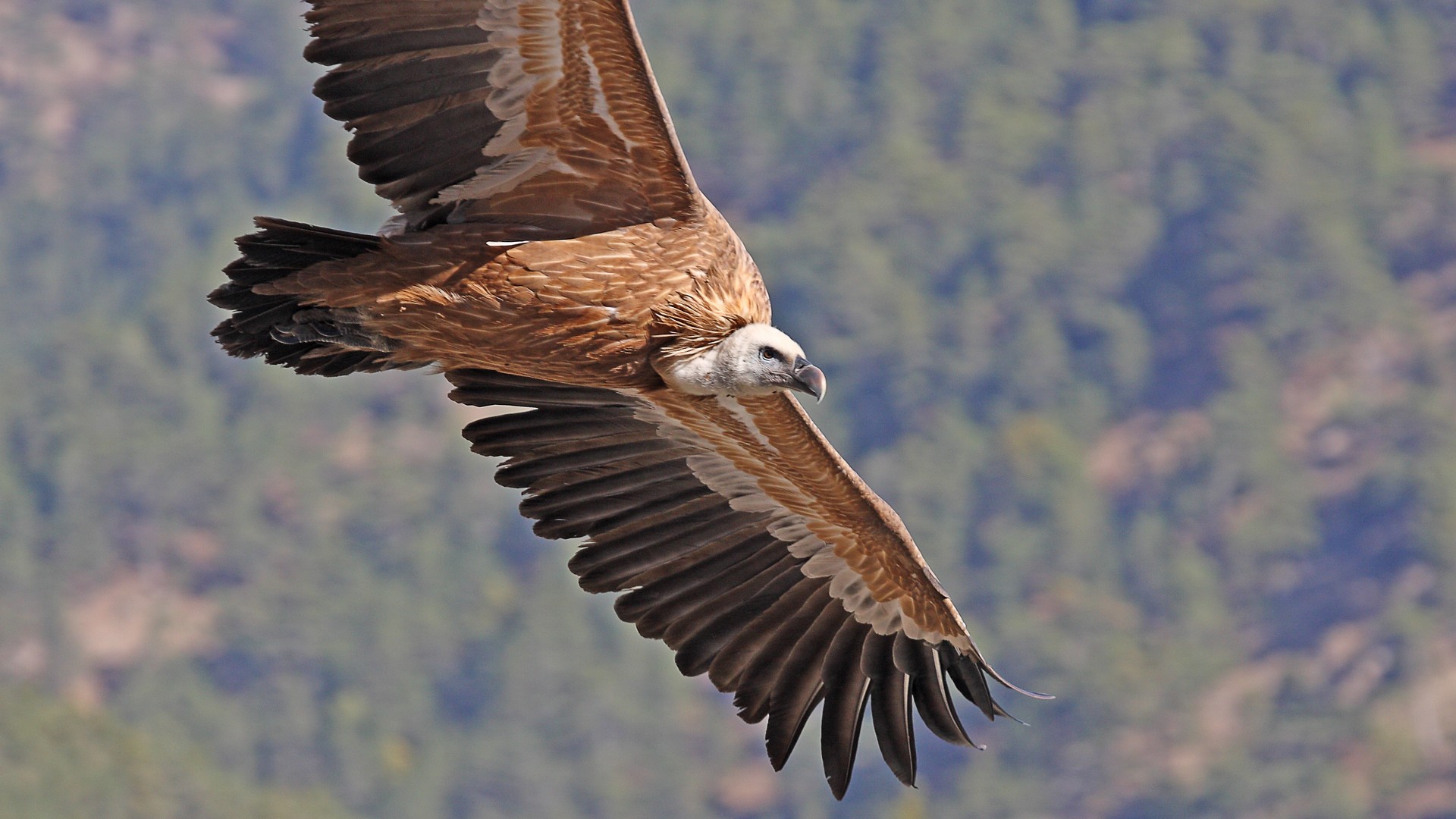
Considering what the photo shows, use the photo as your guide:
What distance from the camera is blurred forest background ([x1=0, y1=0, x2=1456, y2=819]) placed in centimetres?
8894

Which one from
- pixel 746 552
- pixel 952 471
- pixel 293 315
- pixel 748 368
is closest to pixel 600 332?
pixel 748 368

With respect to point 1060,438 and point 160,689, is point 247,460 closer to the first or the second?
point 160,689

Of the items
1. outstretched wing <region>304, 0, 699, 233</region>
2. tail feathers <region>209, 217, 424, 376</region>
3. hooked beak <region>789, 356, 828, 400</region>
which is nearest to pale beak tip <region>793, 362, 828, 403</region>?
hooked beak <region>789, 356, 828, 400</region>

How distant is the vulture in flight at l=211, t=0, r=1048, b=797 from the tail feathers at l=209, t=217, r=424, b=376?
12 millimetres

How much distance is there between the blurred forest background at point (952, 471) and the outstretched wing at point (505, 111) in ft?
202

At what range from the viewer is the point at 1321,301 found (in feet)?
352

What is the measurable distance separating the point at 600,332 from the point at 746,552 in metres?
1.89

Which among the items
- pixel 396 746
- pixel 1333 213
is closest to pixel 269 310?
pixel 396 746

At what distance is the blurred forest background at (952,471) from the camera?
88938 mm

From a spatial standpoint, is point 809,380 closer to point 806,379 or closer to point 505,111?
point 806,379

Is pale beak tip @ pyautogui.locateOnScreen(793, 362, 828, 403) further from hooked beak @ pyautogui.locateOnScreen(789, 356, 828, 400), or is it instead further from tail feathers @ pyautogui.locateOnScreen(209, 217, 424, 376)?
tail feathers @ pyautogui.locateOnScreen(209, 217, 424, 376)

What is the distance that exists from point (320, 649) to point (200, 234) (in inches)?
2045

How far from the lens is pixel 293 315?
8.99 m

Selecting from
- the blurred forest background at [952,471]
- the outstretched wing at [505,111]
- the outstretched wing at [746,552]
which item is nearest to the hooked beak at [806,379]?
the outstretched wing at [505,111]
